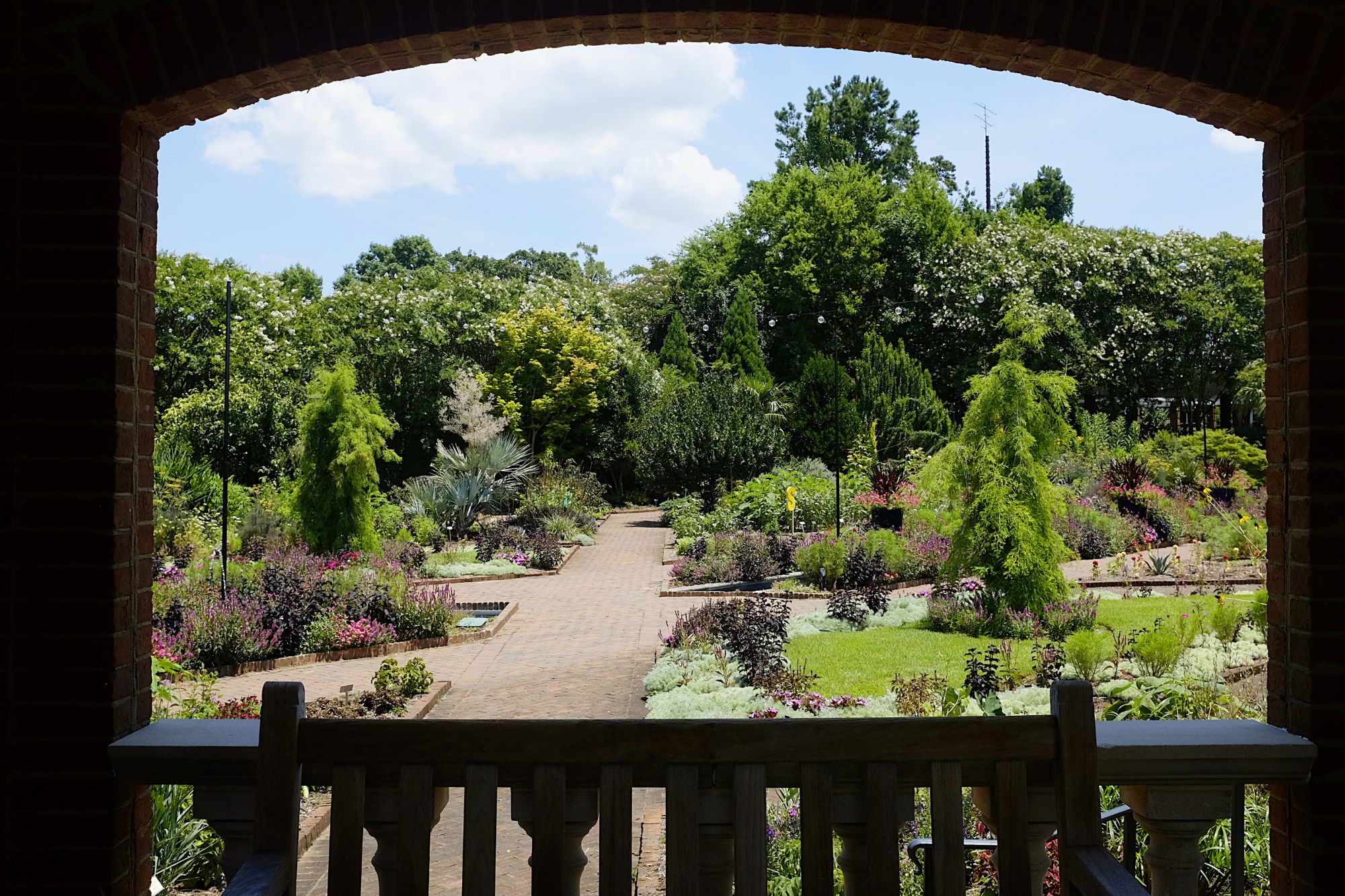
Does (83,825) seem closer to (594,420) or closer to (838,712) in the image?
(838,712)

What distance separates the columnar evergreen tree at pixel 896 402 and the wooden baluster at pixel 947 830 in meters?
20.5

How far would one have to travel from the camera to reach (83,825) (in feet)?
7.16

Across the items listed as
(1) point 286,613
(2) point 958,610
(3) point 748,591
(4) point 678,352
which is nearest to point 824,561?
(3) point 748,591

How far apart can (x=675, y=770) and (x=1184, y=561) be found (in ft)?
42.9

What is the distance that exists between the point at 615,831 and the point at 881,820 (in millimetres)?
497

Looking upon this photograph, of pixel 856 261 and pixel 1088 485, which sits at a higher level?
pixel 856 261

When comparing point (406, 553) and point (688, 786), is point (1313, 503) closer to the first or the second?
point (688, 786)

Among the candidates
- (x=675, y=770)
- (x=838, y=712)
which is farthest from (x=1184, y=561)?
(x=675, y=770)

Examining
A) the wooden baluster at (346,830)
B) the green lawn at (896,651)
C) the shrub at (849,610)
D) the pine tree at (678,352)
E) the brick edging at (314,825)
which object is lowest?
the brick edging at (314,825)

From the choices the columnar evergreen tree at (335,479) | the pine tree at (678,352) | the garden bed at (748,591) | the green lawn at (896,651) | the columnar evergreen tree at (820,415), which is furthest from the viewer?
the pine tree at (678,352)

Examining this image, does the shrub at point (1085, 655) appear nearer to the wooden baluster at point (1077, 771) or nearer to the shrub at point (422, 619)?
the wooden baluster at point (1077, 771)

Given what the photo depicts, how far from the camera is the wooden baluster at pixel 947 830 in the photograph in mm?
1815

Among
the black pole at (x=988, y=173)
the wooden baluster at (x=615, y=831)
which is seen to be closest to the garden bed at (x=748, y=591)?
the wooden baluster at (x=615, y=831)

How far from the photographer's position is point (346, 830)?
1.87 metres
